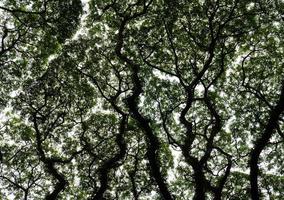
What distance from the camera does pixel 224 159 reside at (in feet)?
65.6

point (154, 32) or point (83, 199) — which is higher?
point (154, 32)

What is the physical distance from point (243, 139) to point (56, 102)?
34.4 ft

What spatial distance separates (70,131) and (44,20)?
6955 mm

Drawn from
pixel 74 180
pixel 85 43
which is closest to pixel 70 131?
pixel 74 180

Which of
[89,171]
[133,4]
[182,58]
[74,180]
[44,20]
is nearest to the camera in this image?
[44,20]

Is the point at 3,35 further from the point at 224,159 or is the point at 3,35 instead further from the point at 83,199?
the point at 224,159

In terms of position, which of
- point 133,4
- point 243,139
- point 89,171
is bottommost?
point 89,171

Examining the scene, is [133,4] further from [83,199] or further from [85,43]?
[83,199]

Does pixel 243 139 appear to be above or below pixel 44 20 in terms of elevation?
below

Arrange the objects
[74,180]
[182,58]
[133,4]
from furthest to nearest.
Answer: [74,180] → [182,58] → [133,4]

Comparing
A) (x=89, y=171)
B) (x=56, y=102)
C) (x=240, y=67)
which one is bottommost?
(x=89, y=171)

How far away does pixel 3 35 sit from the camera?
1692 centimetres

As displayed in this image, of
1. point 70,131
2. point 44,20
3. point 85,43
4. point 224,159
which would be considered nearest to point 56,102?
point 70,131

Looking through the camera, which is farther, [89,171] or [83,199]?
[83,199]
